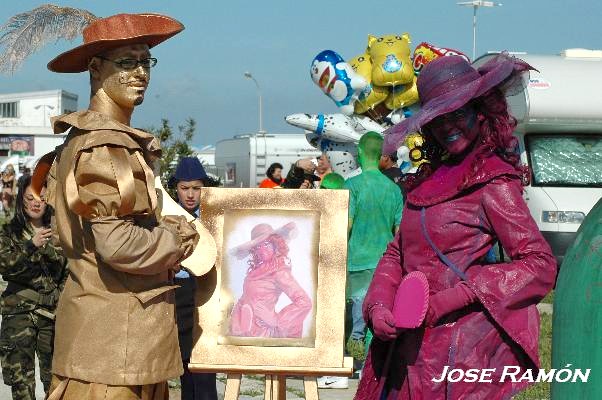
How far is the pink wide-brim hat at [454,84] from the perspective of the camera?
3613 millimetres

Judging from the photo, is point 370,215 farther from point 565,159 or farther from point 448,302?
point 565,159

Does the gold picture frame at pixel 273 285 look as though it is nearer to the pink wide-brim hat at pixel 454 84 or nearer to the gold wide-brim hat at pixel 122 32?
the gold wide-brim hat at pixel 122 32

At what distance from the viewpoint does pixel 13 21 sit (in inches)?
184

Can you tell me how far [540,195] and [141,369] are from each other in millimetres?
10689

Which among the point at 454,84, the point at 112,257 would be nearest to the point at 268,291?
the point at 112,257

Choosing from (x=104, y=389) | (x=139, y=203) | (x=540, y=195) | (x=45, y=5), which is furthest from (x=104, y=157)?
(x=540, y=195)

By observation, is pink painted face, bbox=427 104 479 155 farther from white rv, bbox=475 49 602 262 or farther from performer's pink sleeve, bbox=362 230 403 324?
white rv, bbox=475 49 602 262

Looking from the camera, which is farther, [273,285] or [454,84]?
[273,285]

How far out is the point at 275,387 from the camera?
17.1 feet

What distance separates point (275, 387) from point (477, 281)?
195 cm

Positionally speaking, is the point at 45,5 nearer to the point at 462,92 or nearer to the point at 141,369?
the point at 141,369

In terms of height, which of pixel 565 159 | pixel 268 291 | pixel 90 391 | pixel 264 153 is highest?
pixel 268 291

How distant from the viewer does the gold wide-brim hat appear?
414cm

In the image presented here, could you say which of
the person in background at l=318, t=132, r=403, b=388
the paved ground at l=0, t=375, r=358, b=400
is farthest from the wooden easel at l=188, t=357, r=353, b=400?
the person in background at l=318, t=132, r=403, b=388
